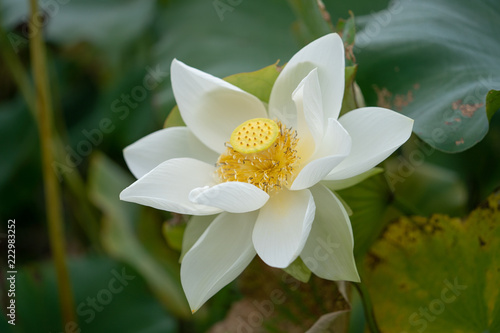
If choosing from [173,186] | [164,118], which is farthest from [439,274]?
[164,118]

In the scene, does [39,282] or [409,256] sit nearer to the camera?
[409,256]

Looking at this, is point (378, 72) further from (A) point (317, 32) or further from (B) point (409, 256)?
(B) point (409, 256)

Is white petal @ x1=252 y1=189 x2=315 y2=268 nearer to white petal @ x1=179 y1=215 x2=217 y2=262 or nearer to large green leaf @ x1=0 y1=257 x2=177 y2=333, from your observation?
white petal @ x1=179 y1=215 x2=217 y2=262

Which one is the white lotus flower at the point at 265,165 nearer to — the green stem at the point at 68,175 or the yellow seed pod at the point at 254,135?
the yellow seed pod at the point at 254,135

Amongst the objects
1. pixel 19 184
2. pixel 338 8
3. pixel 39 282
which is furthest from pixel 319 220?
pixel 19 184

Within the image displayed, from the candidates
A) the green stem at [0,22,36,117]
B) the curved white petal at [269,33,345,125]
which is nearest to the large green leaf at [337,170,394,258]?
the curved white petal at [269,33,345,125]

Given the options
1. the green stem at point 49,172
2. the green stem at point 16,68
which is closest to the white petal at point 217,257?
the green stem at point 49,172
